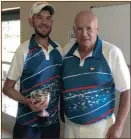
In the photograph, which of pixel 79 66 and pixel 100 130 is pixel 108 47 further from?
pixel 100 130

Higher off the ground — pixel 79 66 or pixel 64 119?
pixel 79 66

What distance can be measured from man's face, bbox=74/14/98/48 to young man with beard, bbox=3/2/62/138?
14cm

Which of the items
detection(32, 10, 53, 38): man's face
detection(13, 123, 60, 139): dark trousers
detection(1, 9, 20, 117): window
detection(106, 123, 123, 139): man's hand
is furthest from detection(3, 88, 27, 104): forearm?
detection(1, 9, 20, 117): window

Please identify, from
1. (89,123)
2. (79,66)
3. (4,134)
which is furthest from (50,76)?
(4,134)

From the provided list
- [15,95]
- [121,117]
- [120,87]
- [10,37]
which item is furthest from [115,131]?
[10,37]

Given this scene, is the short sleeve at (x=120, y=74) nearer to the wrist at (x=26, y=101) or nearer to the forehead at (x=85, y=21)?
the forehead at (x=85, y=21)

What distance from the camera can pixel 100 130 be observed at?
1008mm

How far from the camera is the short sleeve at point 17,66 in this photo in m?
1.05

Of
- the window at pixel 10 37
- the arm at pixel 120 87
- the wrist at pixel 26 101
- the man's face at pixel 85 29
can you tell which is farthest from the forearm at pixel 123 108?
the window at pixel 10 37

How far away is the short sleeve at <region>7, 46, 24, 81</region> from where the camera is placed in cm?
105

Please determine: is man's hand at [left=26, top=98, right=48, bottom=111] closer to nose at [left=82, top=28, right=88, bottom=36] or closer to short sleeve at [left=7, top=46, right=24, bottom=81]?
short sleeve at [left=7, top=46, right=24, bottom=81]

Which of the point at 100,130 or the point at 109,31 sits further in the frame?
the point at 109,31

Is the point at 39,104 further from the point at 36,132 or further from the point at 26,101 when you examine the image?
the point at 36,132

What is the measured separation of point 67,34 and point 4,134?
703 millimetres
